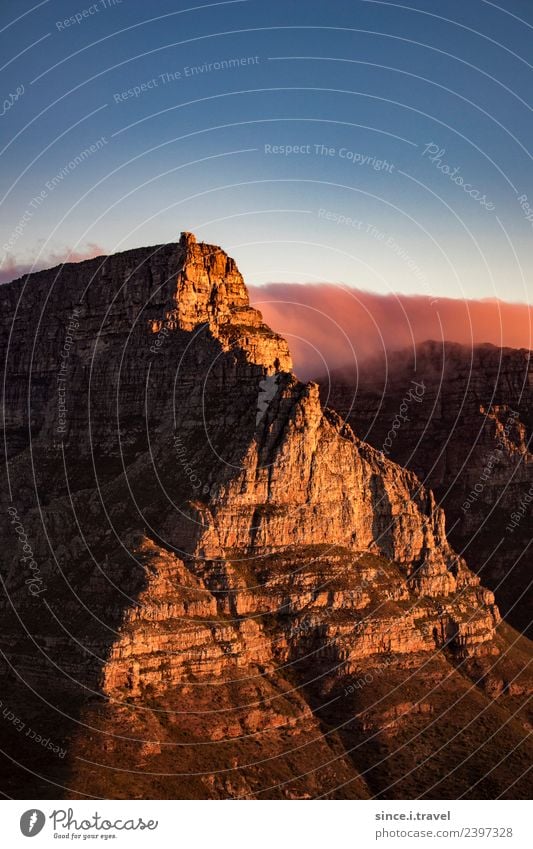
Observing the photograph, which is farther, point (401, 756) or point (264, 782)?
point (401, 756)
